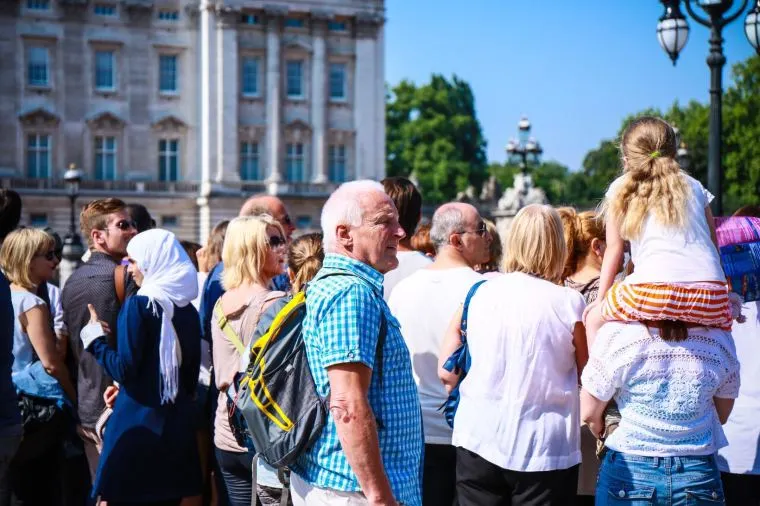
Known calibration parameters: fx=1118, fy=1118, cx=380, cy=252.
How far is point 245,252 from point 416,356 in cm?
113

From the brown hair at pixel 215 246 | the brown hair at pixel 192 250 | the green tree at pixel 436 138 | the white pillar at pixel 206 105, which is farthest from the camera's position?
the green tree at pixel 436 138

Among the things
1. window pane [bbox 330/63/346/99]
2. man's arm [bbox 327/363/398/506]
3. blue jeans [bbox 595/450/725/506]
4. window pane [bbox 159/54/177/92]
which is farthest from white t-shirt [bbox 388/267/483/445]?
window pane [bbox 330/63/346/99]

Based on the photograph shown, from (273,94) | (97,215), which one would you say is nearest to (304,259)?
(97,215)

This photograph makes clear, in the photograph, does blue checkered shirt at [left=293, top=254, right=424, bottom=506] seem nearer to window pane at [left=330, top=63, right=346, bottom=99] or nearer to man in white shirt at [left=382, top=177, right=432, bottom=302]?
man in white shirt at [left=382, top=177, right=432, bottom=302]

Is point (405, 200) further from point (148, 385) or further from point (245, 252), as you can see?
point (148, 385)

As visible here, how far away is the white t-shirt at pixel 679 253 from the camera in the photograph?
4113mm

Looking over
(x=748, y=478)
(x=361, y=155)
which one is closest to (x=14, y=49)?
(x=361, y=155)

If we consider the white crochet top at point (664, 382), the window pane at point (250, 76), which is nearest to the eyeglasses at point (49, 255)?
the white crochet top at point (664, 382)

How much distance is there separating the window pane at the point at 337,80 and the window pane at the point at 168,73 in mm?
6974

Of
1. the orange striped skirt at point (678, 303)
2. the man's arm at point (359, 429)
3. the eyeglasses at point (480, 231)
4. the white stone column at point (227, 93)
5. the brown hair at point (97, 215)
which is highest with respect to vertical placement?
the white stone column at point (227, 93)

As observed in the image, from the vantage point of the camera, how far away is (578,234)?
229 inches

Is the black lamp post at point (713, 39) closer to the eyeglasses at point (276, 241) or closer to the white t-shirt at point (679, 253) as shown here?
the eyeglasses at point (276, 241)

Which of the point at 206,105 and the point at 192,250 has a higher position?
the point at 206,105

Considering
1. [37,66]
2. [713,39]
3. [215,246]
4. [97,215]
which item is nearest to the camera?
[97,215]
